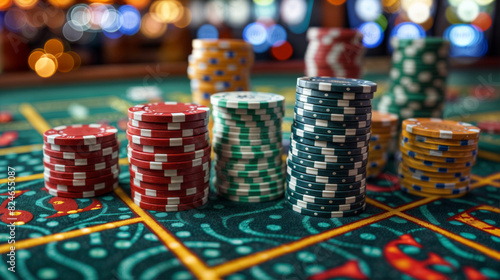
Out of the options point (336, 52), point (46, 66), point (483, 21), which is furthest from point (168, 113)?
point (483, 21)

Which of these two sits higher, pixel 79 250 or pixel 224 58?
pixel 224 58

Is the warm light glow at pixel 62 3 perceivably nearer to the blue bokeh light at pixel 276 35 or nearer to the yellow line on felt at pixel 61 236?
the blue bokeh light at pixel 276 35

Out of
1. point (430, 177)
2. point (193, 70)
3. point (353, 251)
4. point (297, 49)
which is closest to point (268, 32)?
Result: point (297, 49)

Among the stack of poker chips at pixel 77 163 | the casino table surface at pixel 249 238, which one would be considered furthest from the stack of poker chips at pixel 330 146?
the stack of poker chips at pixel 77 163

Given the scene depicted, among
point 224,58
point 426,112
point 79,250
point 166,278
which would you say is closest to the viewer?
point 166,278

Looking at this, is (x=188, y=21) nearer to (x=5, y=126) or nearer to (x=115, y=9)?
(x=115, y=9)

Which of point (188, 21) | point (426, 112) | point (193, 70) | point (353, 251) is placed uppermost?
point (188, 21)

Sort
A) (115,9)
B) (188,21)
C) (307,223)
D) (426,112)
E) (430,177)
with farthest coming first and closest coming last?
1. (188,21)
2. (115,9)
3. (426,112)
4. (430,177)
5. (307,223)
